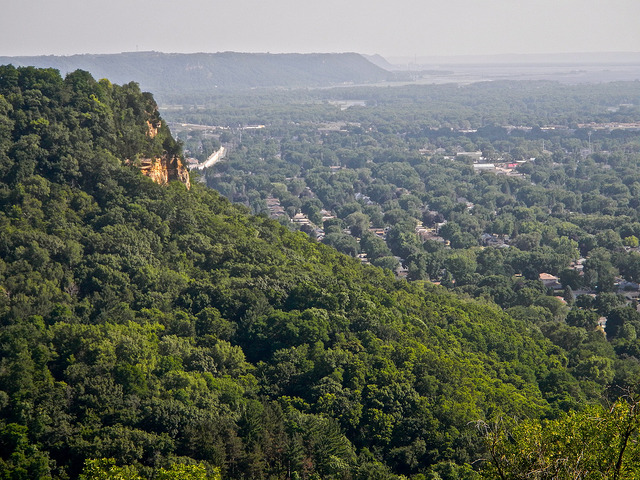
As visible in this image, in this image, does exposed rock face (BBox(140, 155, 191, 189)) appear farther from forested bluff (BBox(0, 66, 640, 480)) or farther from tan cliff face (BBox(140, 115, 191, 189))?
forested bluff (BBox(0, 66, 640, 480))

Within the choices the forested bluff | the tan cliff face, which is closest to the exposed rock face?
the tan cliff face

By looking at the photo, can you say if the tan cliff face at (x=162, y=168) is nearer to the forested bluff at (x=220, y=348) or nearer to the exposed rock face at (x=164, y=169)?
the exposed rock face at (x=164, y=169)

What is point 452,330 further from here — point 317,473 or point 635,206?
point 635,206

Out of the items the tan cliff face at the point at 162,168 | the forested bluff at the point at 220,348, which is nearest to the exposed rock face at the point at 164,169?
the tan cliff face at the point at 162,168

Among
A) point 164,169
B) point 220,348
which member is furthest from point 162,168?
point 220,348

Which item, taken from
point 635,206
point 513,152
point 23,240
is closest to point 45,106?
point 23,240
